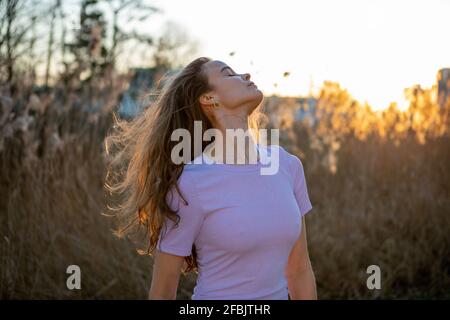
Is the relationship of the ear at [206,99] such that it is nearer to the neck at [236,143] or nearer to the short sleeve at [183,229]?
the neck at [236,143]

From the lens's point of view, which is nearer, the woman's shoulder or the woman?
the woman

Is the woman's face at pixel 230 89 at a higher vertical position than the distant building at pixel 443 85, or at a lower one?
lower

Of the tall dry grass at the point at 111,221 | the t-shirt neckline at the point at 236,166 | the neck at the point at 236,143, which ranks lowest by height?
the tall dry grass at the point at 111,221

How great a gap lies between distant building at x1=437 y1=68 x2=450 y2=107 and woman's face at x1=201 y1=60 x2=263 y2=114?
3956mm

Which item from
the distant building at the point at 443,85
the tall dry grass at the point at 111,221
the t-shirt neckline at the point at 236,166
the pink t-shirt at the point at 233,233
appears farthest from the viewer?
the distant building at the point at 443,85

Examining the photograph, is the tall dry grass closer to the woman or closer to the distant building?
the distant building

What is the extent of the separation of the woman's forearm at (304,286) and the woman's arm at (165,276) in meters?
0.49

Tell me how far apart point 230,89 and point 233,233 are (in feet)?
1.92

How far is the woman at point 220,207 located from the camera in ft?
6.82

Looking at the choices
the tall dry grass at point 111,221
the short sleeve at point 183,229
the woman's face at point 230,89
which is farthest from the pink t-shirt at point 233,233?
the tall dry grass at point 111,221

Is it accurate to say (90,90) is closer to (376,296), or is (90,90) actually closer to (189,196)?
(376,296)

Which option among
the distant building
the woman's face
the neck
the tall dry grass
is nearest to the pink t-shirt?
the neck

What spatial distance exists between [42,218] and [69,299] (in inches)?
25.2

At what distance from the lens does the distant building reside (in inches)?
233
